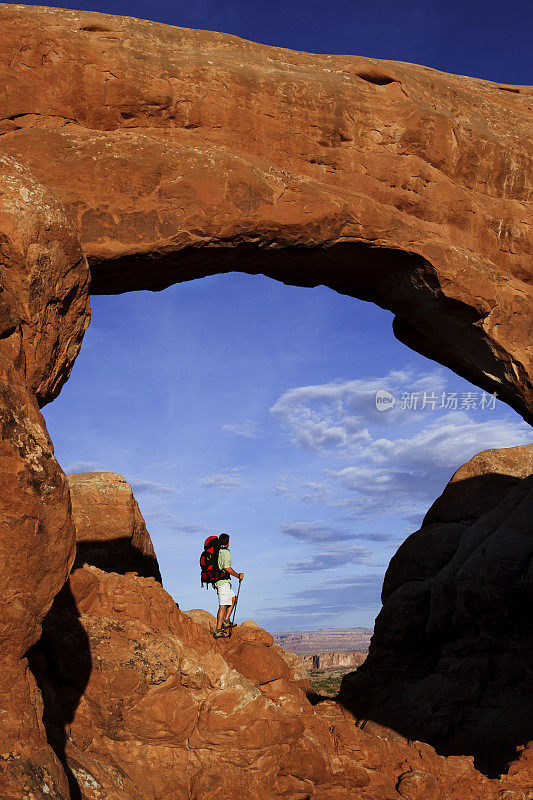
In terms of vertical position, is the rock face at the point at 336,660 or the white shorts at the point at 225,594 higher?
the white shorts at the point at 225,594

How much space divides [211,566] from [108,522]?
638cm

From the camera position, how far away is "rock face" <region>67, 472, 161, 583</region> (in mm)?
18172

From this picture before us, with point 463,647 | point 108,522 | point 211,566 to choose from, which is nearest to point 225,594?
point 211,566

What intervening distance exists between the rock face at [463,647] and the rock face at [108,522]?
24.2ft

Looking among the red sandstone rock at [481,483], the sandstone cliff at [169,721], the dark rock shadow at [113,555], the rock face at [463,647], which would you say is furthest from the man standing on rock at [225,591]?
the red sandstone rock at [481,483]

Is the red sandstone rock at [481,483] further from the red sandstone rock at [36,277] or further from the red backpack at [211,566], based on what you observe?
the red sandstone rock at [36,277]

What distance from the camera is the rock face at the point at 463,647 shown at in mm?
14984

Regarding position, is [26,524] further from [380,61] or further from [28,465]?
[380,61]

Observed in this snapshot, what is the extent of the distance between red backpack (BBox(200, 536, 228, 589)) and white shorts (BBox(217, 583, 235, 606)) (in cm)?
17

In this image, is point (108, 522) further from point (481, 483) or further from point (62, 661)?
point (481, 483)

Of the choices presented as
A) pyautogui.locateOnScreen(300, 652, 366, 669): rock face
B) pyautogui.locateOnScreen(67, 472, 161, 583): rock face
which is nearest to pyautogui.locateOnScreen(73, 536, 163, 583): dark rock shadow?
pyautogui.locateOnScreen(67, 472, 161, 583): rock face

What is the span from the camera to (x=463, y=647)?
1695 cm

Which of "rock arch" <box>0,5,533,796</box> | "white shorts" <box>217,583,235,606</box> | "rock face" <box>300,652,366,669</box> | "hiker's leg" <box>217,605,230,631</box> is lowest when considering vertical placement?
"rock face" <box>300,652,366,669</box>

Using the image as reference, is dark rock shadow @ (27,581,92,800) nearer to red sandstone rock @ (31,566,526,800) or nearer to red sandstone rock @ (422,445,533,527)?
red sandstone rock @ (31,566,526,800)
